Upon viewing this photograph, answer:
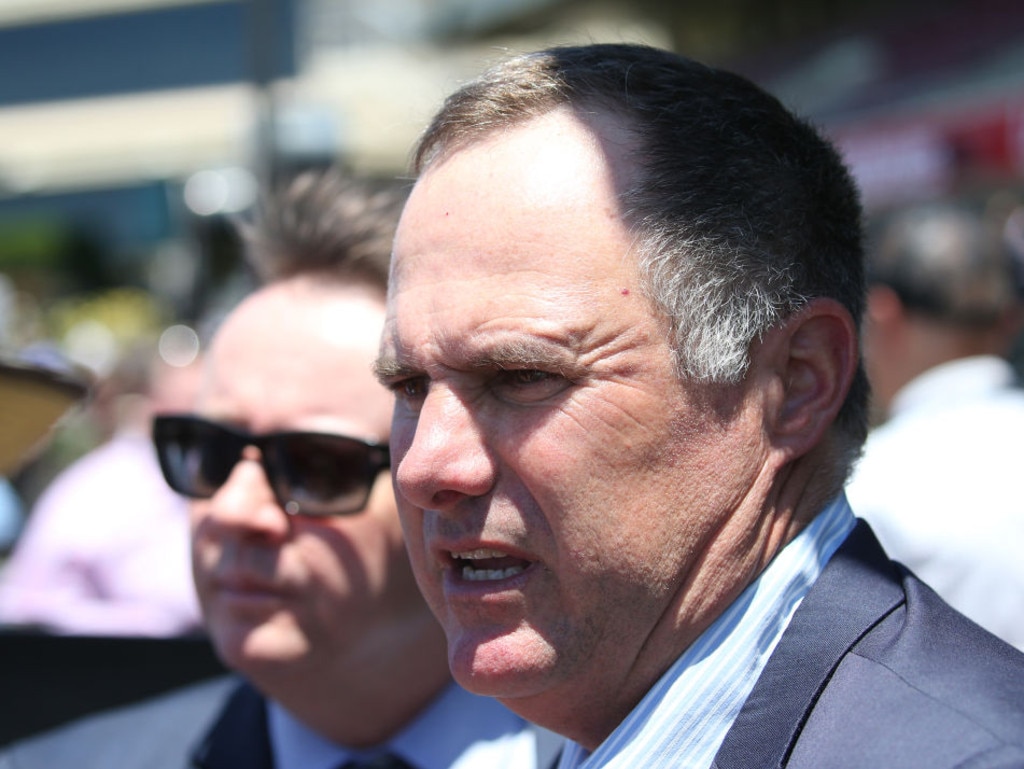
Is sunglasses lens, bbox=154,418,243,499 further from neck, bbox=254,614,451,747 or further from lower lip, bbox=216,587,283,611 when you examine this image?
neck, bbox=254,614,451,747

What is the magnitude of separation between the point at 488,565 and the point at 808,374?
0.51 metres

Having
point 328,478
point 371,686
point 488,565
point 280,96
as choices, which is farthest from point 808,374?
point 280,96

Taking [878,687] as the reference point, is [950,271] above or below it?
below

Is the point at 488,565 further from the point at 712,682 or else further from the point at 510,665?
the point at 712,682

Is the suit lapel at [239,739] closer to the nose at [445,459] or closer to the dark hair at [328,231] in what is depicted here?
the dark hair at [328,231]

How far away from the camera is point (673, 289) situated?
1.50 meters

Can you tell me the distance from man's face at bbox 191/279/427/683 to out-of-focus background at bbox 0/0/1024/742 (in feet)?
1.48

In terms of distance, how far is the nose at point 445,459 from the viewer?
1508 mm

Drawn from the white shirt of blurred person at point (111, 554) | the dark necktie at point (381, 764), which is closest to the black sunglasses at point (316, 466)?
the dark necktie at point (381, 764)

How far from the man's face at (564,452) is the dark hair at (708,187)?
0.05m

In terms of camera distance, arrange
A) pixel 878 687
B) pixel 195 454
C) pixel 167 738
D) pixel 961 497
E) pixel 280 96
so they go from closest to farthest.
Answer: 1. pixel 878 687
2. pixel 195 454
3. pixel 167 738
4. pixel 961 497
5. pixel 280 96

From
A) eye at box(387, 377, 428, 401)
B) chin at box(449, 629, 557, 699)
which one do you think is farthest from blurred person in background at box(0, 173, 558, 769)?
chin at box(449, 629, 557, 699)

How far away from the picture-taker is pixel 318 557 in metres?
2.25

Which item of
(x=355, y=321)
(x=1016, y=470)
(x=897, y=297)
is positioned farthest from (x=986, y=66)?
(x=355, y=321)
